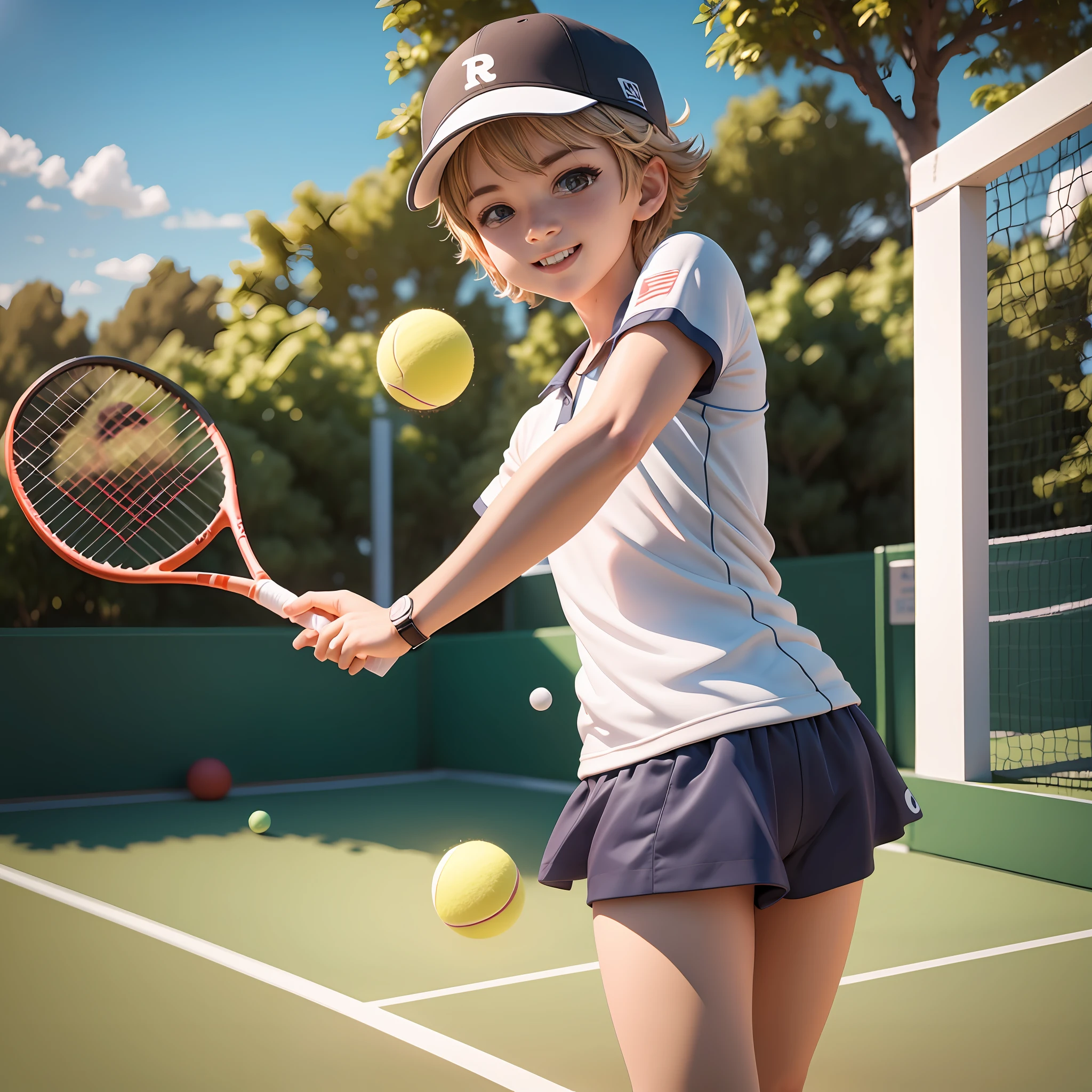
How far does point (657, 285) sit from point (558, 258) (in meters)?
0.24

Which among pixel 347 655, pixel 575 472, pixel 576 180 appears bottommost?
pixel 347 655

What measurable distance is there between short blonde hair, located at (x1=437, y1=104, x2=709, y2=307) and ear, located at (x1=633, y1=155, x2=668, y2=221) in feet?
0.04

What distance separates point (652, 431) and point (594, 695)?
1.19 ft

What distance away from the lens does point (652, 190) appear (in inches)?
66.6

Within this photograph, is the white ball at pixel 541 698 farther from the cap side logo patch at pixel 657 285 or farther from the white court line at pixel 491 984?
the cap side logo patch at pixel 657 285

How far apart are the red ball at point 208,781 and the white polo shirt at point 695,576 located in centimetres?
657

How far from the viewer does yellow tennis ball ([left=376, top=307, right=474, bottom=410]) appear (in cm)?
263

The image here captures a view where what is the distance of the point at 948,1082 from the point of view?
291cm

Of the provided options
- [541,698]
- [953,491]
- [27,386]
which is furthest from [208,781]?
[27,386]

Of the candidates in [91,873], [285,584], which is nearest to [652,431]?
[91,873]

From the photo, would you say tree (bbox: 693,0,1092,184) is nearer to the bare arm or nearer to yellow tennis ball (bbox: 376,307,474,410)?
yellow tennis ball (bbox: 376,307,474,410)

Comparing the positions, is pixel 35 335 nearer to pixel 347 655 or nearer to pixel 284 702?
pixel 284 702

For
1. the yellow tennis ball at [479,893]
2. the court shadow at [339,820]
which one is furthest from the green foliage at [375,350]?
the yellow tennis ball at [479,893]

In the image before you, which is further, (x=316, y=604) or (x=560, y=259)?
(x=316, y=604)
